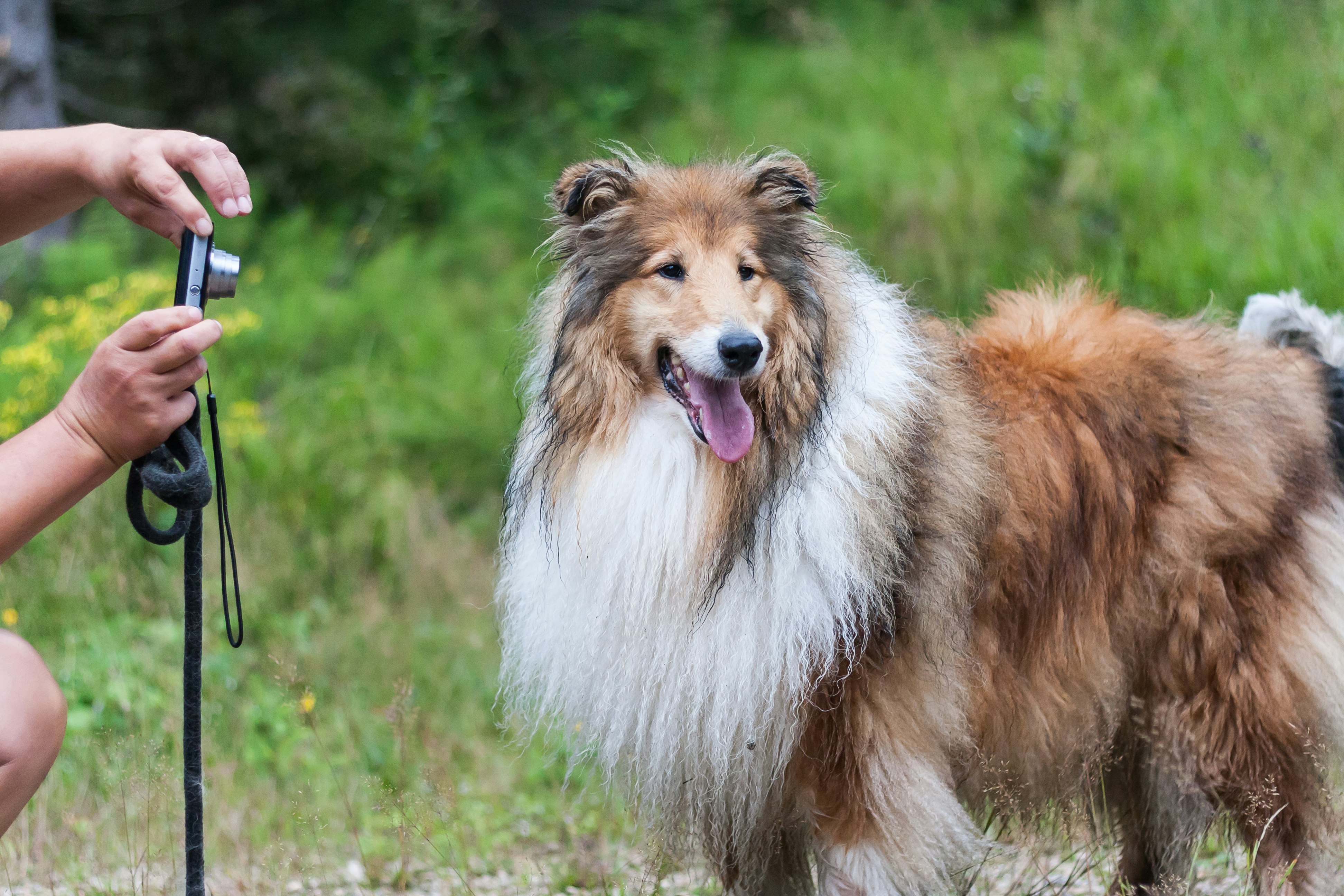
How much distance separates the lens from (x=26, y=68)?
312 inches

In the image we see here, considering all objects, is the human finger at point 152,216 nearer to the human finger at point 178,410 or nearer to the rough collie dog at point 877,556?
the human finger at point 178,410

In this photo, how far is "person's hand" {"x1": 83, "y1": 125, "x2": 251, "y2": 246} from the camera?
2.24 meters

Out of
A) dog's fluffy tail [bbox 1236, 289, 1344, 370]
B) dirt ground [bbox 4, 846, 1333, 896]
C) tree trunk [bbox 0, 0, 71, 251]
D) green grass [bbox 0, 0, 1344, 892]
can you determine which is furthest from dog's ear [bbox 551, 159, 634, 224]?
tree trunk [bbox 0, 0, 71, 251]

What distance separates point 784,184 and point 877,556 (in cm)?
101

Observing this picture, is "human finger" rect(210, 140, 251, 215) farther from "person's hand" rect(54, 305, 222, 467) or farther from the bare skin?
"person's hand" rect(54, 305, 222, 467)

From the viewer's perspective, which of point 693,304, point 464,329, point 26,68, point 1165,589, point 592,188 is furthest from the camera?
point 464,329

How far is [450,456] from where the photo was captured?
739 centimetres

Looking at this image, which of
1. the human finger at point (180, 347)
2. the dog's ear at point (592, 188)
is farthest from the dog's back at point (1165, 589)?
the human finger at point (180, 347)

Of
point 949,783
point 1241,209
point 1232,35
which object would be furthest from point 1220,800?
point 1232,35

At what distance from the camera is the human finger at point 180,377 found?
2070 millimetres

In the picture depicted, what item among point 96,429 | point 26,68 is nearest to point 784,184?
point 96,429

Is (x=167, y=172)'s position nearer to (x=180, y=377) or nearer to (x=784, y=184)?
(x=180, y=377)

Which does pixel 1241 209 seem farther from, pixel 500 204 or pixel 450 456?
pixel 500 204

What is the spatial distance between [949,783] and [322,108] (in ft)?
27.4
